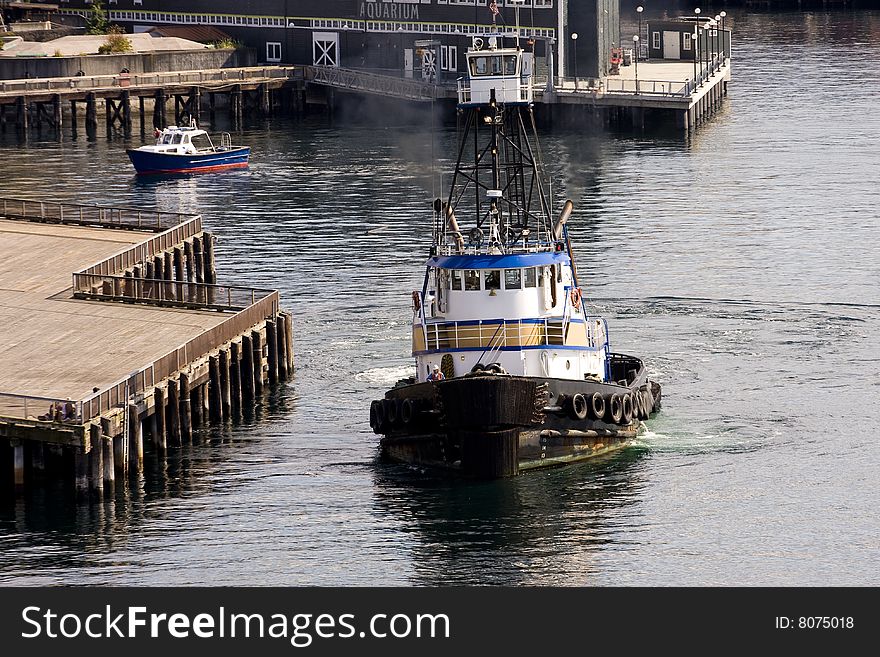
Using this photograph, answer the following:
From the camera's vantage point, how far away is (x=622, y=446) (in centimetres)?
5881

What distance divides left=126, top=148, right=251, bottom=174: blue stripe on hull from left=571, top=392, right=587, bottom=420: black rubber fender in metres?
68.8

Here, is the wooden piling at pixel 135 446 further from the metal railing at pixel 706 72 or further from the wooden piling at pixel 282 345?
the metal railing at pixel 706 72

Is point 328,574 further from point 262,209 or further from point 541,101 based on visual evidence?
point 541,101

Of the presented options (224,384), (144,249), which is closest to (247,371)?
(224,384)

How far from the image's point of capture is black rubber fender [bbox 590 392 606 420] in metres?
56.6

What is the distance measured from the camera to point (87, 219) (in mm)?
82750

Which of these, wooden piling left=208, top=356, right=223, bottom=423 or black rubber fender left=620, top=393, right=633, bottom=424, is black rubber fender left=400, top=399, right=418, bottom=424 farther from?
wooden piling left=208, top=356, right=223, bottom=423

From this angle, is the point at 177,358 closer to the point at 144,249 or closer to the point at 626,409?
the point at 626,409

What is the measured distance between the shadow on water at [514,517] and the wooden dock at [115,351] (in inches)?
299

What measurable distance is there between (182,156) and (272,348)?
56.8 m

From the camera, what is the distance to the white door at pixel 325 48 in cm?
15500

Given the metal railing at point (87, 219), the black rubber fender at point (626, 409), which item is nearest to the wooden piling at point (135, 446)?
the black rubber fender at point (626, 409)

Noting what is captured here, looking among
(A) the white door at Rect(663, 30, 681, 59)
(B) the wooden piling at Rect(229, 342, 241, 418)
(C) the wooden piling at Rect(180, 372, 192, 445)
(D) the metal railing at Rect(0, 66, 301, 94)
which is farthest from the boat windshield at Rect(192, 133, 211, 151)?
(C) the wooden piling at Rect(180, 372, 192, 445)
